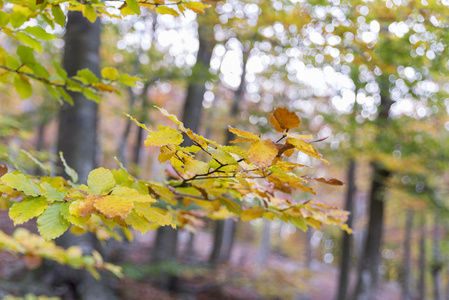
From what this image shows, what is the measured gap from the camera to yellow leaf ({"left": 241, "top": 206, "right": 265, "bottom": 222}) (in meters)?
1.06

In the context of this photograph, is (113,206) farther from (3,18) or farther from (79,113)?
(79,113)

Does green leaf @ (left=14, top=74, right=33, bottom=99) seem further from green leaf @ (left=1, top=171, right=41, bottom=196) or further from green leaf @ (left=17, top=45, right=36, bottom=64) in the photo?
green leaf @ (left=1, top=171, right=41, bottom=196)

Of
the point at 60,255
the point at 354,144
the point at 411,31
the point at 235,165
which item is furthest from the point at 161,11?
the point at 354,144

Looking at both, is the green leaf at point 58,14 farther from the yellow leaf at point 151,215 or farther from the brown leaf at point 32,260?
the brown leaf at point 32,260

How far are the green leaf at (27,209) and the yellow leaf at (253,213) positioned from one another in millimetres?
554

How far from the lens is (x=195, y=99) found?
21.6 ft

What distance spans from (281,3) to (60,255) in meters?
3.25

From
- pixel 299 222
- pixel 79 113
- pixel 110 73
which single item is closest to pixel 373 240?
pixel 79 113

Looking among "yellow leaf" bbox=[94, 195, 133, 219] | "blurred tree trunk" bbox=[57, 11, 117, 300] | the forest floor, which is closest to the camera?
"yellow leaf" bbox=[94, 195, 133, 219]

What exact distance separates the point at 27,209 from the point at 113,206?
0.25m

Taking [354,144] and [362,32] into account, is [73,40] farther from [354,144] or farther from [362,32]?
[354,144]

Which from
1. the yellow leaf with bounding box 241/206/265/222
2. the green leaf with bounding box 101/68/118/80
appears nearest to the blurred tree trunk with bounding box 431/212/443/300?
the yellow leaf with bounding box 241/206/265/222

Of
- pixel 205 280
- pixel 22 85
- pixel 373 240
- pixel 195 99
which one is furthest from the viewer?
pixel 205 280

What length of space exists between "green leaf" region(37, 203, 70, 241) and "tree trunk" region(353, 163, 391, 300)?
24.2 feet
